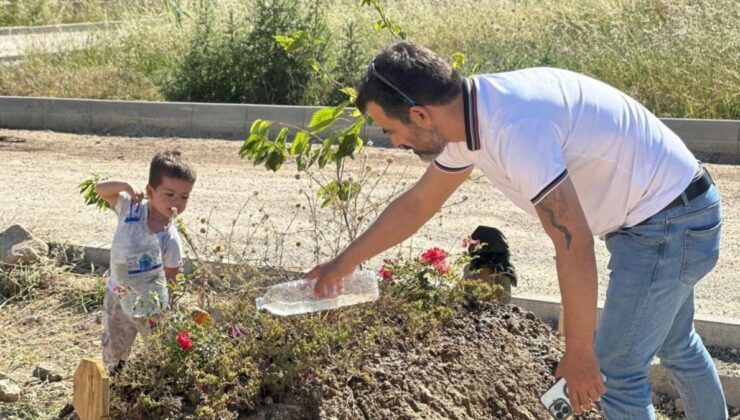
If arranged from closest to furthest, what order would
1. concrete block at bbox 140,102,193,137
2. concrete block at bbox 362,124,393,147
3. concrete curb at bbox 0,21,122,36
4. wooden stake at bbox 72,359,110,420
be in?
wooden stake at bbox 72,359,110,420, concrete block at bbox 362,124,393,147, concrete block at bbox 140,102,193,137, concrete curb at bbox 0,21,122,36

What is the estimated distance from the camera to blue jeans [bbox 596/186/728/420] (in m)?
3.21

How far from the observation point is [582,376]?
3.06 m

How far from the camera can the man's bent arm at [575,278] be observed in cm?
285

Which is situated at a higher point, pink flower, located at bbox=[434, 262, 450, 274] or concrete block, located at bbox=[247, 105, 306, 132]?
pink flower, located at bbox=[434, 262, 450, 274]

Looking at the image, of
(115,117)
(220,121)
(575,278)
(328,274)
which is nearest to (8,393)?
(328,274)

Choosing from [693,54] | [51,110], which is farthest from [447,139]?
[51,110]

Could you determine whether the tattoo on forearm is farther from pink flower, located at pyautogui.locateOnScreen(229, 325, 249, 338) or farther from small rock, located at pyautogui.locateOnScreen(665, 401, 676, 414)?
small rock, located at pyautogui.locateOnScreen(665, 401, 676, 414)

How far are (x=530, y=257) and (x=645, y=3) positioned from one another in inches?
350

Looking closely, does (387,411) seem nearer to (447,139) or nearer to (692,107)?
(447,139)

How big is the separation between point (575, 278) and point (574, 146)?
37cm

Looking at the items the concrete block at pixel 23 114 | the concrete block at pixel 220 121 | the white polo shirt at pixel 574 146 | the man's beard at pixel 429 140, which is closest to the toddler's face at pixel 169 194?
the white polo shirt at pixel 574 146

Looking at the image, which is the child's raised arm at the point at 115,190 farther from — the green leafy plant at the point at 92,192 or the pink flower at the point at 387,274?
the pink flower at the point at 387,274

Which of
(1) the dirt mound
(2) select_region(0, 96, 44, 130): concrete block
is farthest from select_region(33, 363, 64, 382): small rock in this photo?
(2) select_region(0, 96, 44, 130): concrete block

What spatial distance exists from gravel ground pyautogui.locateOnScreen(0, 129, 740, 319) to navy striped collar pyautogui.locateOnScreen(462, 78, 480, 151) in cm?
242
